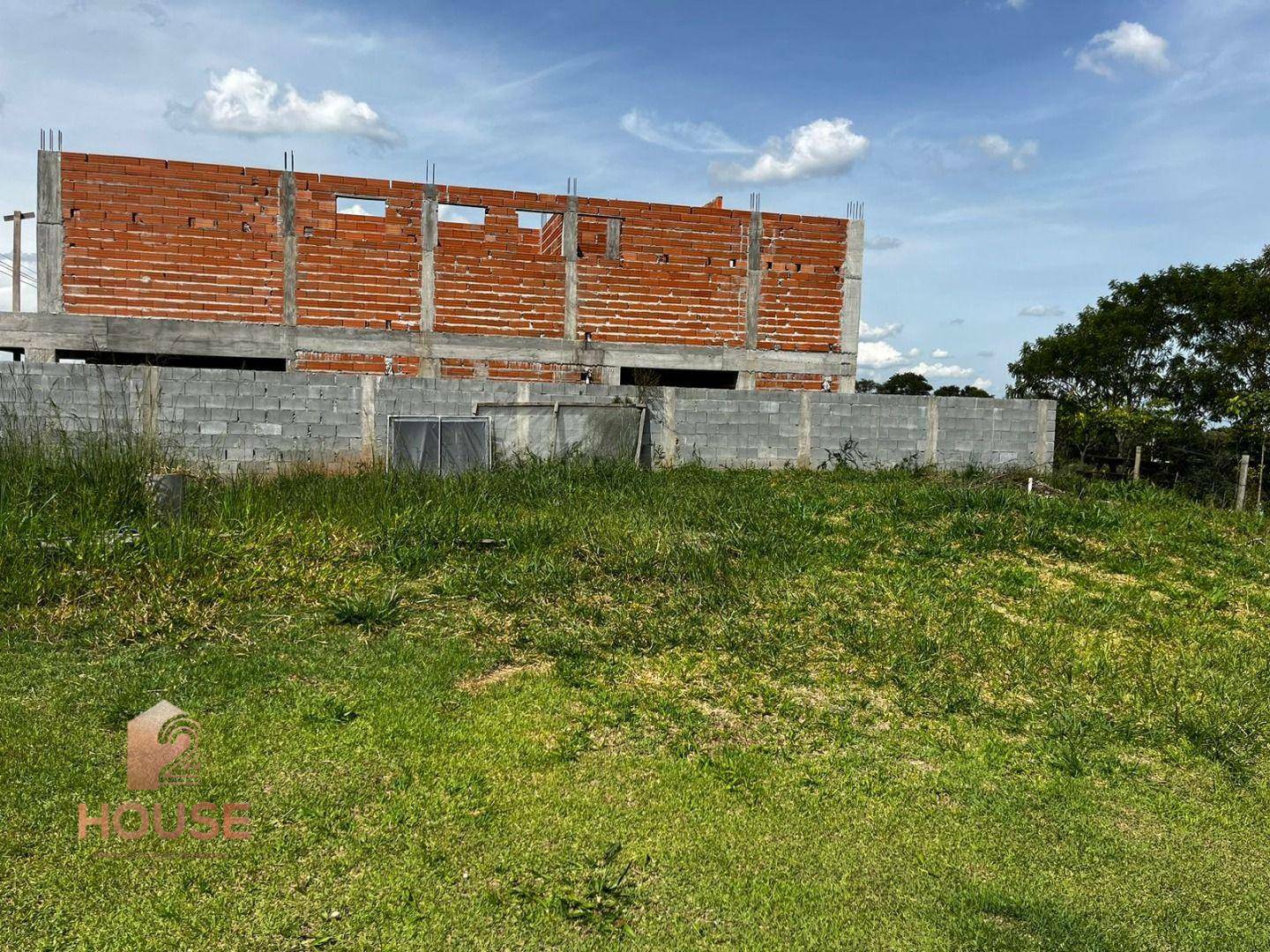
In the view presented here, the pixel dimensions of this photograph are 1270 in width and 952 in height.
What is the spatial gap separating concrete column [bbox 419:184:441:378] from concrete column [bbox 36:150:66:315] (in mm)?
5780

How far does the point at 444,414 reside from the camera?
472 inches

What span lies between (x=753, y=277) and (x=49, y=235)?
40.4ft

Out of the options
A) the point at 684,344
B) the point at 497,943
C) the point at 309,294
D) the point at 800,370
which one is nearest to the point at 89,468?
the point at 497,943

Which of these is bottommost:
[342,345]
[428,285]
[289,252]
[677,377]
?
[677,377]

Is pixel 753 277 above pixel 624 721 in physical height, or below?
above

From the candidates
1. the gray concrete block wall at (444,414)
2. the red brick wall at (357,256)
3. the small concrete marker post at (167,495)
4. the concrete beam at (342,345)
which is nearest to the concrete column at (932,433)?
the gray concrete block wall at (444,414)

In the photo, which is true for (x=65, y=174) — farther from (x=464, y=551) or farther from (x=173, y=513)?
(x=464, y=551)

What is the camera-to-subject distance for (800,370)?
1712cm

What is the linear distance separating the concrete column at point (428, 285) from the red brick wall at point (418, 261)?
11 centimetres

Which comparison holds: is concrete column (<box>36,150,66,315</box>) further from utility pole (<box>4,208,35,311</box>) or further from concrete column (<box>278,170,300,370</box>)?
concrete column (<box>278,170,300,370</box>)

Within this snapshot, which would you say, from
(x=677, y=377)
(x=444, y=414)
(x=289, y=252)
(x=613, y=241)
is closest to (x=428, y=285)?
(x=289, y=252)

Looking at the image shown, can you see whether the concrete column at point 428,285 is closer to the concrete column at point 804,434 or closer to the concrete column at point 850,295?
the concrete column at point 804,434

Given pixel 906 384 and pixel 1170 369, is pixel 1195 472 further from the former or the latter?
pixel 906 384

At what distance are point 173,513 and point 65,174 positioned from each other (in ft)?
34.6
